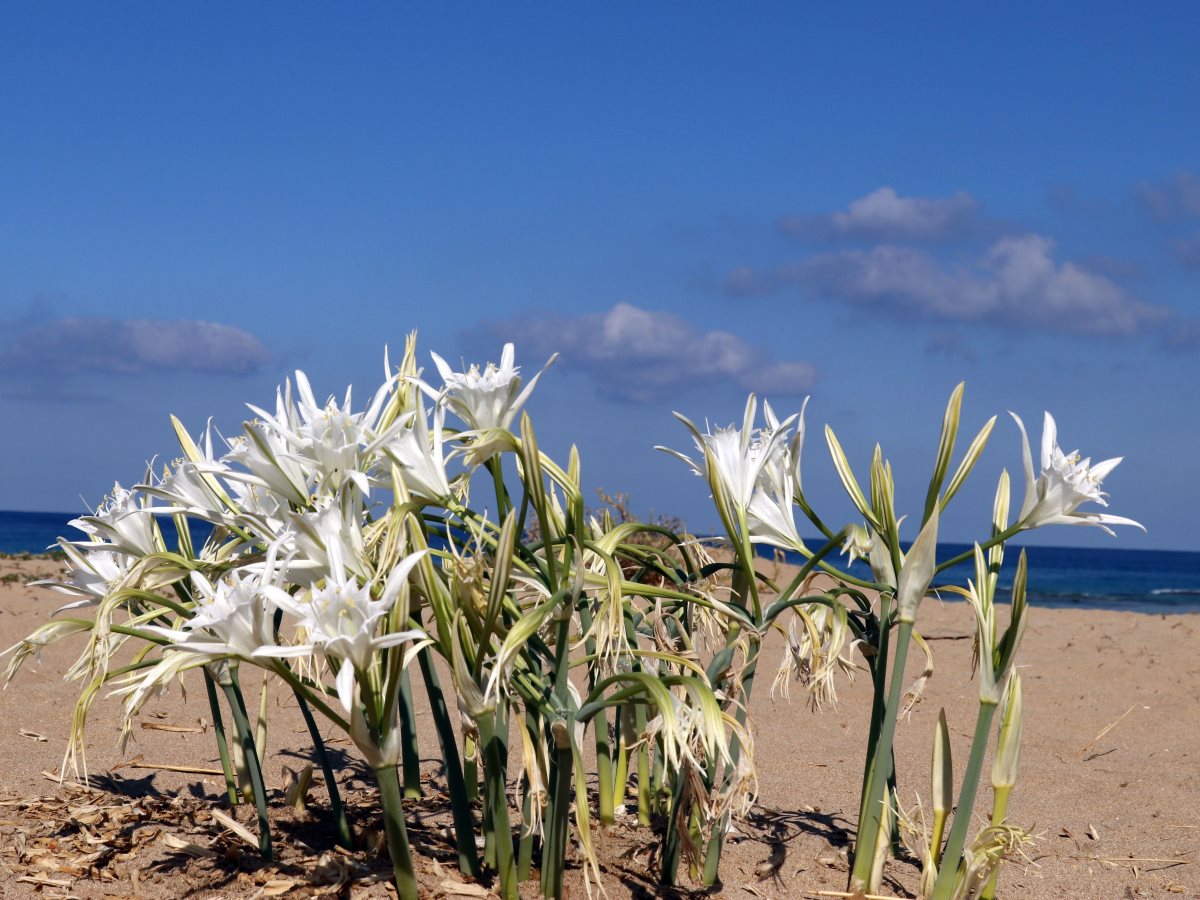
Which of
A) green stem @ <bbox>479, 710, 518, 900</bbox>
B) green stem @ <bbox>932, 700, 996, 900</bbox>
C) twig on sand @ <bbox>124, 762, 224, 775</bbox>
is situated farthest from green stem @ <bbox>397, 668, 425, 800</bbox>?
twig on sand @ <bbox>124, 762, 224, 775</bbox>

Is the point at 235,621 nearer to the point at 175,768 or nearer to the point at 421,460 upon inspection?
the point at 421,460

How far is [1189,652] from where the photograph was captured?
613 cm

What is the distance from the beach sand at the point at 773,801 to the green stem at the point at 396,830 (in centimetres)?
20

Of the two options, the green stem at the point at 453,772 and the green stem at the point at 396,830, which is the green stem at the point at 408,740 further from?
the green stem at the point at 396,830

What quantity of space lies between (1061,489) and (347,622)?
1.27m

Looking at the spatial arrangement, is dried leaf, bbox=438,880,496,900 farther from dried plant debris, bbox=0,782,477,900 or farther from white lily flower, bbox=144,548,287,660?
white lily flower, bbox=144,548,287,660

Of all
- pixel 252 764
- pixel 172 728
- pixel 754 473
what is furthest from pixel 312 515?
pixel 172 728

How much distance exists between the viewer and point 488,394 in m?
1.89

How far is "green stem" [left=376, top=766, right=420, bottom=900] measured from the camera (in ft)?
5.96

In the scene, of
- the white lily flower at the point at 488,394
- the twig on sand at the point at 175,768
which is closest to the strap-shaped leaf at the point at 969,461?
the white lily flower at the point at 488,394

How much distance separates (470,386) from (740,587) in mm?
637

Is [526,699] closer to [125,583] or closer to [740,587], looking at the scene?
[740,587]

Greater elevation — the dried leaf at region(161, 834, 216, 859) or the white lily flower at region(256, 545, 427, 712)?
the white lily flower at region(256, 545, 427, 712)

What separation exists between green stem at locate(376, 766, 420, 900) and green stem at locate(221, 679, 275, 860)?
504 mm
